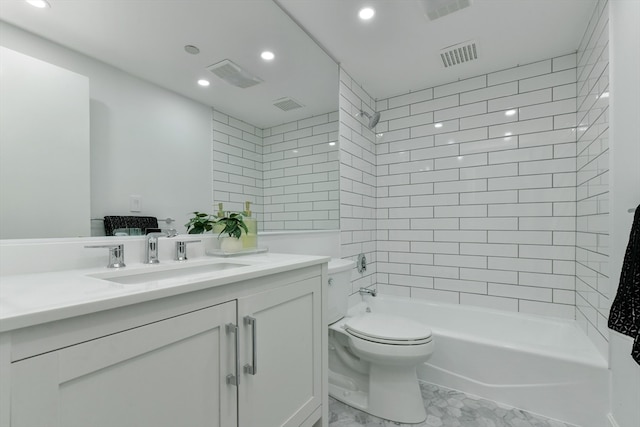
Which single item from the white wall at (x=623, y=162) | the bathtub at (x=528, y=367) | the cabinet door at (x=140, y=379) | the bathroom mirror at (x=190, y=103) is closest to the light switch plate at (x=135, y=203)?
the bathroom mirror at (x=190, y=103)

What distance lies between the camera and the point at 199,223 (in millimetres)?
1334

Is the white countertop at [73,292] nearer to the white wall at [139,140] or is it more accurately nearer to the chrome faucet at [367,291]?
the white wall at [139,140]

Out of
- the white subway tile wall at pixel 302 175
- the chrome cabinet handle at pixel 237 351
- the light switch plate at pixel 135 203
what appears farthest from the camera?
the white subway tile wall at pixel 302 175

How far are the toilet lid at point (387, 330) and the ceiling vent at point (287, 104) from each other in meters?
1.40

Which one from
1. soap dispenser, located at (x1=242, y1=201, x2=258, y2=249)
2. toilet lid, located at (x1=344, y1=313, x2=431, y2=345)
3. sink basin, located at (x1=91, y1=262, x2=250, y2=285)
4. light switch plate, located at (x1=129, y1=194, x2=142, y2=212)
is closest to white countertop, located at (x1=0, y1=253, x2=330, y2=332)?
sink basin, located at (x1=91, y1=262, x2=250, y2=285)

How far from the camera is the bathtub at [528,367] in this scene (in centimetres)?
153

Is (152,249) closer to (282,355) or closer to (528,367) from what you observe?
(282,355)

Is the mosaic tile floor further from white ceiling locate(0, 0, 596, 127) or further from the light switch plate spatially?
white ceiling locate(0, 0, 596, 127)

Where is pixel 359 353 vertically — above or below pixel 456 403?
above

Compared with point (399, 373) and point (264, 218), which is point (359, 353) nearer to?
point (399, 373)

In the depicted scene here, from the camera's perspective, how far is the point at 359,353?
165 centimetres

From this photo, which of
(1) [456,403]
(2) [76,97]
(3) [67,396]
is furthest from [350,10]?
(1) [456,403]

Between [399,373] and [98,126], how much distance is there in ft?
5.92

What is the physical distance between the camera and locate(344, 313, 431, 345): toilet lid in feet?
5.10
